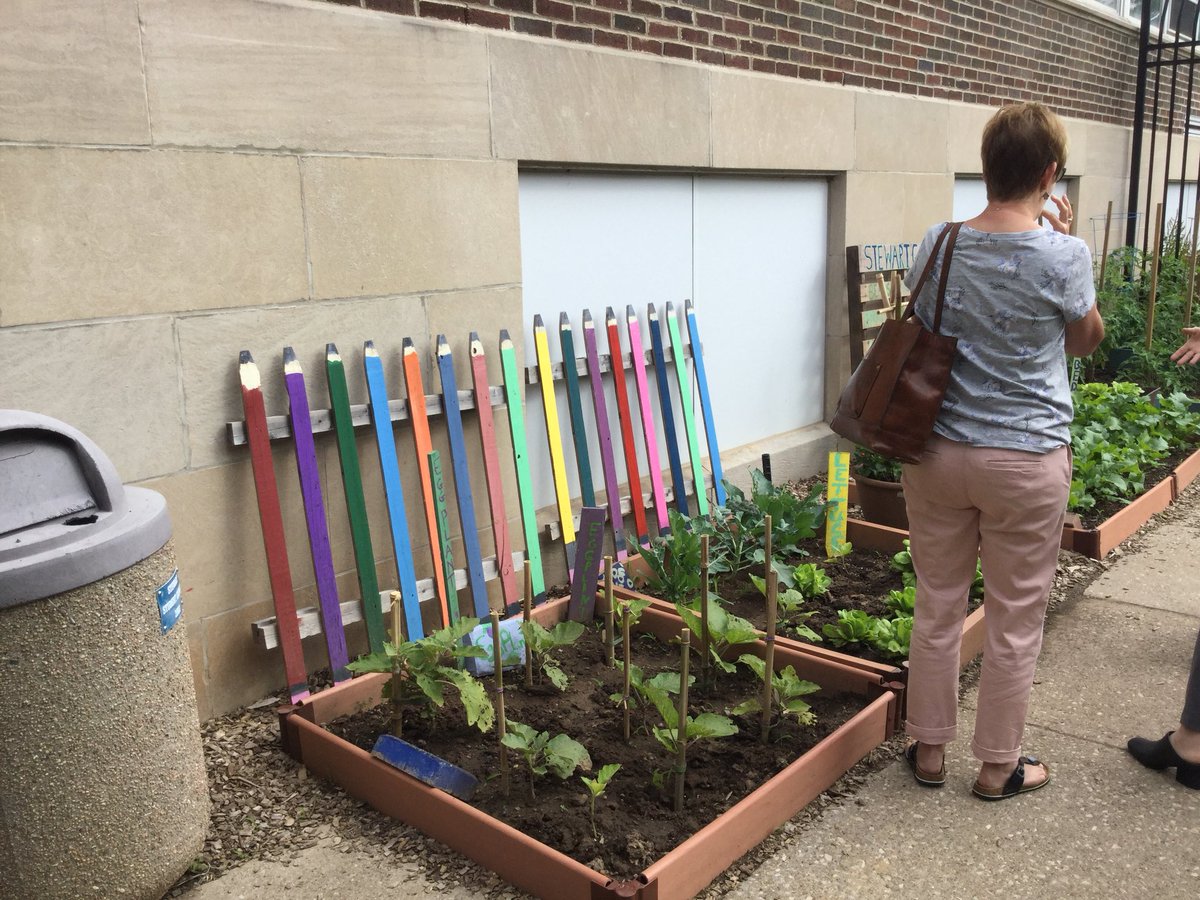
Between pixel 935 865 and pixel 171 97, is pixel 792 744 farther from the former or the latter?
pixel 171 97

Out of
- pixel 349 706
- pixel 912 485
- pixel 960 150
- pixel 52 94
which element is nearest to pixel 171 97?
pixel 52 94

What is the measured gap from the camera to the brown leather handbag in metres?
2.77

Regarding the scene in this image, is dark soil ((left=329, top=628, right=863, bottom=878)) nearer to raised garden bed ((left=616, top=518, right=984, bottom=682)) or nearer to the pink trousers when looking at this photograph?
raised garden bed ((left=616, top=518, right=984, bottom=682))

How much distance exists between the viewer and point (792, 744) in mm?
3193

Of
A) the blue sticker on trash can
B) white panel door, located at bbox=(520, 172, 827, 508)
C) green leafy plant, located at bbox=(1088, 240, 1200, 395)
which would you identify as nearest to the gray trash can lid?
the blue sticker on trash can

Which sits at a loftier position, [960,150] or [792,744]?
[960,150]

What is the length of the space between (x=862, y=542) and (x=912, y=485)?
2.18 metres

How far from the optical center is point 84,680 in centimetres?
225

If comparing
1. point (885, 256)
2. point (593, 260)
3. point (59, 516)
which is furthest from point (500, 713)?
point (885, 256)

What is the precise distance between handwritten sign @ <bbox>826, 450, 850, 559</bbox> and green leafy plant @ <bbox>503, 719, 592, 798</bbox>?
2.25m

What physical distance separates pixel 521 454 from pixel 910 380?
6.16 feet

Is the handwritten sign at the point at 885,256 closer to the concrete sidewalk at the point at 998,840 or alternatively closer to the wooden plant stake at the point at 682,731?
the concrete sidewalk at the point at 998,840

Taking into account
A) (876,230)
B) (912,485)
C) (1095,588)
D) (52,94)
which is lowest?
(1095,588)

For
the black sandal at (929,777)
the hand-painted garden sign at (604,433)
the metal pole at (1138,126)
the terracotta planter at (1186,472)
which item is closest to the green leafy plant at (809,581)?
the hand-painted garden sign at (604,433)
